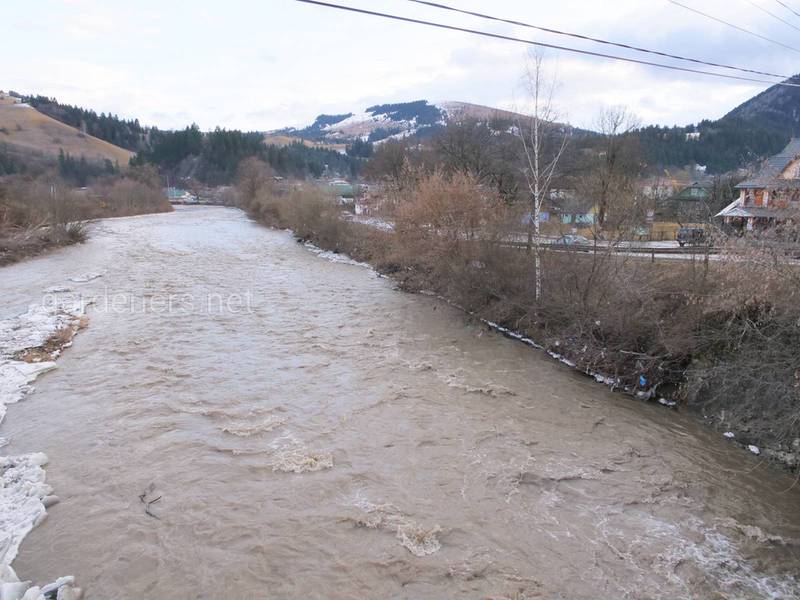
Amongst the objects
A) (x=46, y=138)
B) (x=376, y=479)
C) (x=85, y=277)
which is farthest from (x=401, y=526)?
(x=46, y=138)

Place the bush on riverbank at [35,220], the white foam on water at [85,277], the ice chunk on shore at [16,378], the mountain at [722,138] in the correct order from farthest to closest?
the mountain at [722,138] < the bush on riverbank at [35,220] < the white foam on water at [85,277] < the ice chunk on shore at [16,378]

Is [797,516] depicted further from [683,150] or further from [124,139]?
[124,139]

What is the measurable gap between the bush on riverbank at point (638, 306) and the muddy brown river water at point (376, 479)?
3.02ft

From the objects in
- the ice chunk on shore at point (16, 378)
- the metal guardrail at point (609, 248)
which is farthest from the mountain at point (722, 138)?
the ice chunk on shore at point (16, 378)

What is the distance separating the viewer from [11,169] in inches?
3447

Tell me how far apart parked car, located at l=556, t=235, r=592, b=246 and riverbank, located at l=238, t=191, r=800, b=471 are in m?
0.40

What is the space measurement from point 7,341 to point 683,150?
116230 mm

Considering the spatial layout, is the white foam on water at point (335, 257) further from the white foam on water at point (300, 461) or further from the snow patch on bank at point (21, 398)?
the white foam on water at point (300, 461)

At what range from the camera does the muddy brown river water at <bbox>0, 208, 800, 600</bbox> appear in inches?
235

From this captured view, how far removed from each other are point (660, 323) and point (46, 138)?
16059 centimetres

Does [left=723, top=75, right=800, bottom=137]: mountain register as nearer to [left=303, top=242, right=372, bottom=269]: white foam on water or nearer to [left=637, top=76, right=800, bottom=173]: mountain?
[left=637, top=76, right=800, bottom=173]: mountain

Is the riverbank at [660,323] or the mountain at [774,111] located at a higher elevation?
the mountain at [774,111]

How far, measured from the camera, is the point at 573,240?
16.2 m

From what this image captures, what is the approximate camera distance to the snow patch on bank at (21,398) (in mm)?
5480
